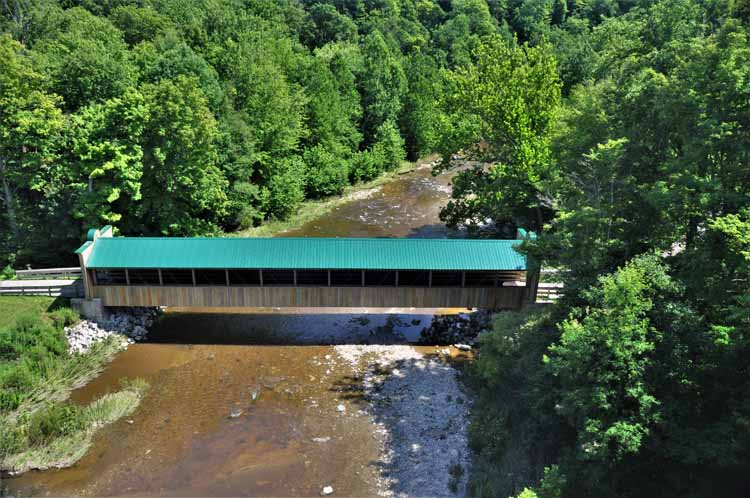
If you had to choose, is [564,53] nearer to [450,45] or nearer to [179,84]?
[450,45]

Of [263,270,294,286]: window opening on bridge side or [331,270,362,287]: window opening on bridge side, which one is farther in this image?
[263,270,294,286]: window opening on bridge side

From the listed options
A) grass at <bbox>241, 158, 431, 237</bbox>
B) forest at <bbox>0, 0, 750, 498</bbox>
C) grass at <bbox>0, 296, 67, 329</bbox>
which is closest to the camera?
forest at <bbox>0, 0, 750, 498</bbox>

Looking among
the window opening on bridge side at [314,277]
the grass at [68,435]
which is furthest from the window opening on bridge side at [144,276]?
the window opening on bridge side at [314,277]

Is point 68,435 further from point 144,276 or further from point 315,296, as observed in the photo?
point 315,296

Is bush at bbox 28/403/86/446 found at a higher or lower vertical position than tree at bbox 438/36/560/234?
lower

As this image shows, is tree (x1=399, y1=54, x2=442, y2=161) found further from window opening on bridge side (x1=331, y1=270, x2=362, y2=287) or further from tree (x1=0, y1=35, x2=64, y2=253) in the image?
tree (x1=0, y1=35, x2=64, y2=253)

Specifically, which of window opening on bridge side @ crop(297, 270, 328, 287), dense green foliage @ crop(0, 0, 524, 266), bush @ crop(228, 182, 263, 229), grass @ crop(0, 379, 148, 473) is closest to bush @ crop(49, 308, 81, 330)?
grass @ crop(0, 379, 148, 473)

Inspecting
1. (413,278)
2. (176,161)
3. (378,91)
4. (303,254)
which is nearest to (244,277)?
(303,254)
